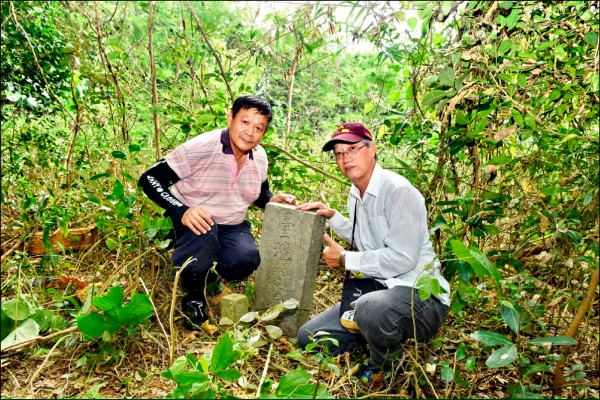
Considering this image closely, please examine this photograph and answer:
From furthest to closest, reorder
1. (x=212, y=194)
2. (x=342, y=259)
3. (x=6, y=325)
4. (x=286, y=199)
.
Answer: (x=286, y=199)
(x=212, y=194)
(x=342, y=259)
(x=6, y=325)

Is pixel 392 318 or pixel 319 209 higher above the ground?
pixel 319 209

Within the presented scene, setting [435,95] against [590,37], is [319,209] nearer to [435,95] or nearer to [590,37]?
[435,95]

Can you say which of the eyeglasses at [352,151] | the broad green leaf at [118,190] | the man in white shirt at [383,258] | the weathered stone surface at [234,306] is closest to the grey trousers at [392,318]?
the man in white shirt at [383,258]

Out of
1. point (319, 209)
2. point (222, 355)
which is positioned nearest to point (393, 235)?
point (319, 209)

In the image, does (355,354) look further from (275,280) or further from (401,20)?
(401,20)

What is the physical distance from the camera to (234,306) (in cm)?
292

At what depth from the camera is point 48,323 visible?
2504 mm

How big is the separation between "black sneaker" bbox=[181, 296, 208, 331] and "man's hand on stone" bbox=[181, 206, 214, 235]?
50 cm

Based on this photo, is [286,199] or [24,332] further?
[286,199]

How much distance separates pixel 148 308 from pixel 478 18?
245 cm

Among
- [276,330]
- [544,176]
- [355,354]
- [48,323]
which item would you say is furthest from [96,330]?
[544,176]

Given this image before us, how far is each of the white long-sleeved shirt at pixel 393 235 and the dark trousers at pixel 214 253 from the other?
81 centimetres

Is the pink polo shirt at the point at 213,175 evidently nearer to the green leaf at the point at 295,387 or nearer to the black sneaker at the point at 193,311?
the black sneaker at the point at 193,311

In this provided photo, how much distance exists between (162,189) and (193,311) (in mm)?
832
